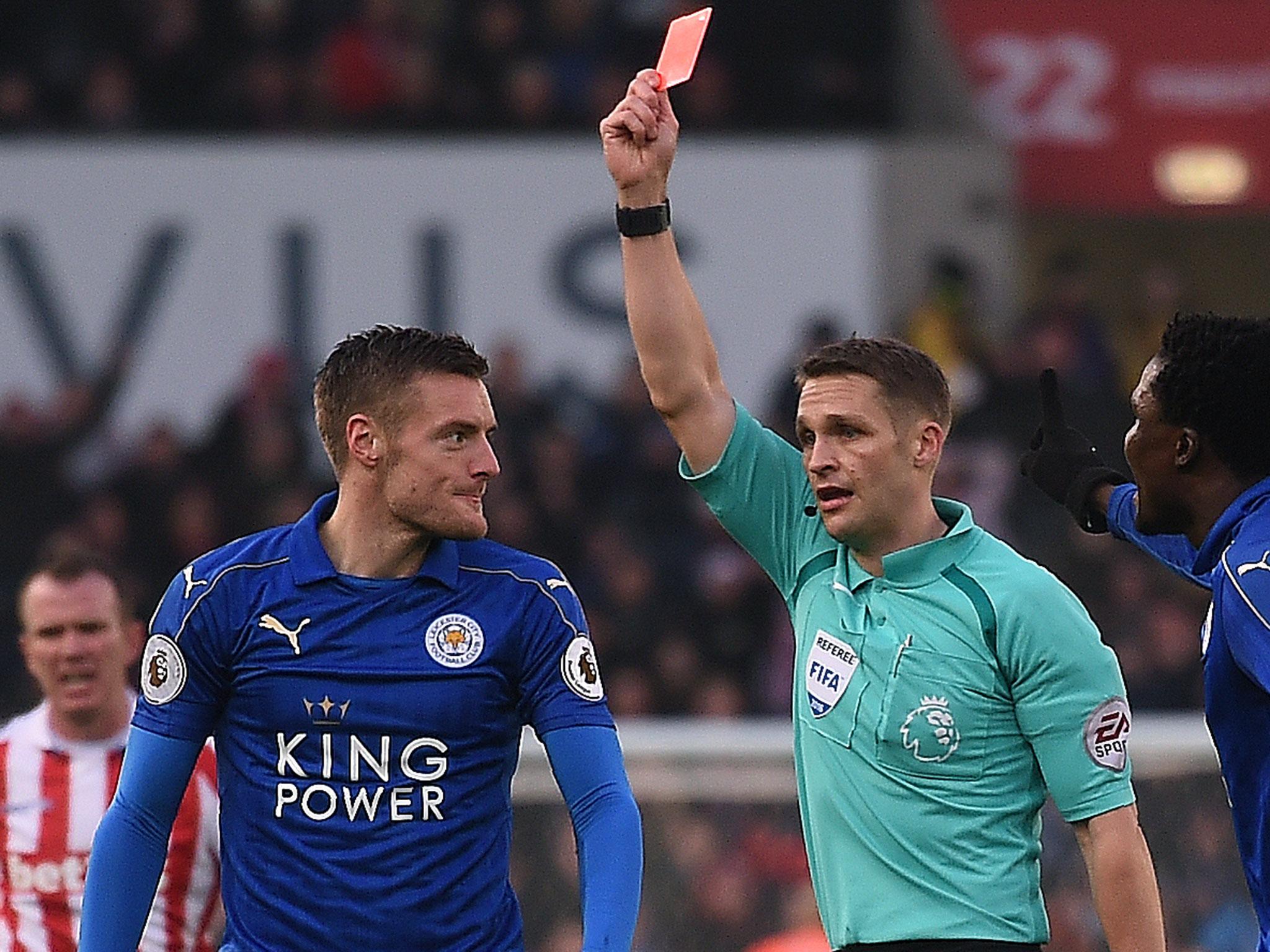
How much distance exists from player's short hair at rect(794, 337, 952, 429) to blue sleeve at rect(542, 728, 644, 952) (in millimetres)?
770

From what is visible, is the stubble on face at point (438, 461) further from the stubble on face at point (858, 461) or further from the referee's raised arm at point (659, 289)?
the stubble on face at point (858, 461)

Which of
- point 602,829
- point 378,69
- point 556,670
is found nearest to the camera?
point 602,829

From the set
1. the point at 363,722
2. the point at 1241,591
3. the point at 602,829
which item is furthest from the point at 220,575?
the point at 1241,591

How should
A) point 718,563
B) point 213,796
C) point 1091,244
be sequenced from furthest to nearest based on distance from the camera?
point 1091,244
point 718,563
point 213,796

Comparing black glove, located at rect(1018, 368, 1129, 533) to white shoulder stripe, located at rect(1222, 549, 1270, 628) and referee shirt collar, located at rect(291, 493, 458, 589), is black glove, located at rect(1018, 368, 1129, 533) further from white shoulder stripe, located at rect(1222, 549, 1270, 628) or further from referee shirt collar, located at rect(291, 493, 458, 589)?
referee shirt collar, located at rect(291, 493, 458, 589)

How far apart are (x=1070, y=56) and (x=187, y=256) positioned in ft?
14.6

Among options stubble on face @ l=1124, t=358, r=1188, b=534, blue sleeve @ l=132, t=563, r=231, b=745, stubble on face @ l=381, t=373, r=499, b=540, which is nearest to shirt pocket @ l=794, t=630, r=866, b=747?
stubble on face @ l=1124, t=358, r=1188, b=534

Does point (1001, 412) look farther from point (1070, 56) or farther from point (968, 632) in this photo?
point (968, 632)

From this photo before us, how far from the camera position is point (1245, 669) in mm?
3750

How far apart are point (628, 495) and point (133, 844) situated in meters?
7.29

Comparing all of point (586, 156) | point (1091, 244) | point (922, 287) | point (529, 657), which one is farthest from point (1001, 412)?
point (529, 657)

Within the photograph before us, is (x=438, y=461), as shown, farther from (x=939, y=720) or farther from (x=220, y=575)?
(x=939, y=720)

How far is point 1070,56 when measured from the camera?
12.5 m

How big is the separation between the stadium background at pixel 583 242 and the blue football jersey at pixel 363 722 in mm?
5287
